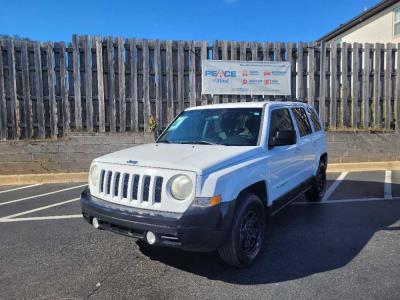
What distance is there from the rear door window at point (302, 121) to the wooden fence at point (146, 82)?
483 centimetres

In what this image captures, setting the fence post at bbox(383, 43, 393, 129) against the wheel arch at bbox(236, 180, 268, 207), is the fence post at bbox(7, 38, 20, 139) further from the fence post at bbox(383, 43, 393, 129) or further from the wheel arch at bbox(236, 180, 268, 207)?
the fence post at bbox(383, 43, 393, 129)

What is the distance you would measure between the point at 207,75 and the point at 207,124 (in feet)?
20.1

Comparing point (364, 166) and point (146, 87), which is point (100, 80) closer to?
point (146, 87)

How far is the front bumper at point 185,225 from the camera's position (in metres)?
3.39

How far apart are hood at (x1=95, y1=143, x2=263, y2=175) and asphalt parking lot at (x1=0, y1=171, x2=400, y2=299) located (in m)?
1.17

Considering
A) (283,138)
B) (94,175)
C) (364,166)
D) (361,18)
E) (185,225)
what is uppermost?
(361,18)

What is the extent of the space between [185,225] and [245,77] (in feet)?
27.3

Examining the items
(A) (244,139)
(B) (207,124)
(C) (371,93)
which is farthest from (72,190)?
(C) (371,93)

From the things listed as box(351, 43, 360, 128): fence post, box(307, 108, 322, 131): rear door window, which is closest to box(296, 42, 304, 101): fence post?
box(351, 43, 360, 128): fence post

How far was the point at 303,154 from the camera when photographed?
18.5ft

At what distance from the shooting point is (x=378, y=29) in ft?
70.5

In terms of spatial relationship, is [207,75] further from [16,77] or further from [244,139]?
[244,139]

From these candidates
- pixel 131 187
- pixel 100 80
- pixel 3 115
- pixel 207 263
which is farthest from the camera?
pixel 100 80

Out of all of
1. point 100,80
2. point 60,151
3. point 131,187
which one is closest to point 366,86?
point 100,80
